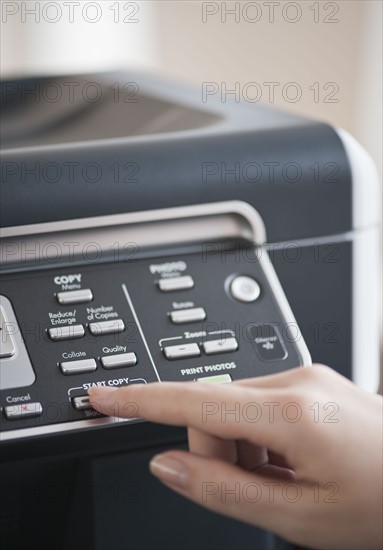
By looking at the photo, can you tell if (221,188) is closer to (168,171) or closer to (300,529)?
(168,171)

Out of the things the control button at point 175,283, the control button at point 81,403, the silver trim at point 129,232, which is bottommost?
the control button at point 81,403

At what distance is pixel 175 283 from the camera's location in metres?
0.53

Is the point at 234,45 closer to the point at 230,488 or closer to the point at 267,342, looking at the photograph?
the point at 267,342

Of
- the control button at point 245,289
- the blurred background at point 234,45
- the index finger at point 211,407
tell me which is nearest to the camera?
the index finger at point 211,407

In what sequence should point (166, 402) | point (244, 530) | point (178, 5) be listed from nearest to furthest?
point (166, 402)
point (244, 530)
point (178, 5)

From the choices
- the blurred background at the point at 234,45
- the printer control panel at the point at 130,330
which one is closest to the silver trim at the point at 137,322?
the printer control panel at the point at 130,330

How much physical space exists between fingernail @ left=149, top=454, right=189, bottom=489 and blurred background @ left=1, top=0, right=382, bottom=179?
1.26 metres

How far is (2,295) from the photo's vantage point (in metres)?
0.51

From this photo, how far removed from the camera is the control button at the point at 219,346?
0.50 m

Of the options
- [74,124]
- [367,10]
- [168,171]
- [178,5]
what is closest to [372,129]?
[367,10]

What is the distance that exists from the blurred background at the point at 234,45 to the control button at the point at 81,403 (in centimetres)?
124

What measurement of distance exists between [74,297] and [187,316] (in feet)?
0.24

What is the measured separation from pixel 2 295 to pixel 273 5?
162 centimetres

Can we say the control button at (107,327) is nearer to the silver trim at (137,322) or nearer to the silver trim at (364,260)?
the silver trim at (137,322)
